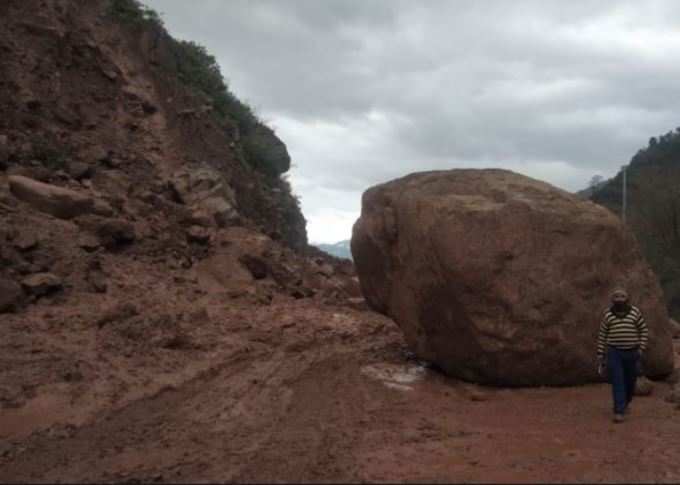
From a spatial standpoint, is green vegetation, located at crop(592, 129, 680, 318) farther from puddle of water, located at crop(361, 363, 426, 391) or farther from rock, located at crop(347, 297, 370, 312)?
puddle of water, located at crop(361, 363, 426, 391)

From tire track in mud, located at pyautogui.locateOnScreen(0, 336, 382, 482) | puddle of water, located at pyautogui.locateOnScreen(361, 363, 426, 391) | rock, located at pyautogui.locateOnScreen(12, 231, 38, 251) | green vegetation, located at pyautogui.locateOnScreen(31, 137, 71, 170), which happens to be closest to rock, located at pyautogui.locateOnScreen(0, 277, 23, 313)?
rock, located at pyautogui.locateOnScreen(12, 231, 38, 251)

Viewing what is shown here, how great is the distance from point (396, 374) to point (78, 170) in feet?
24.1

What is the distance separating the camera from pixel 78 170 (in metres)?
14.8

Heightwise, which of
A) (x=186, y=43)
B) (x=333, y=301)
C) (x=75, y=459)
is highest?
(x=186, y=43)

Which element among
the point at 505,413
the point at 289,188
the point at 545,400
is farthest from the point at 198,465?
the point at 289,188

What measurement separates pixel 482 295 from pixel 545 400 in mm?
1254

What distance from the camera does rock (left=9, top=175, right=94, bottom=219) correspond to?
12945 mm

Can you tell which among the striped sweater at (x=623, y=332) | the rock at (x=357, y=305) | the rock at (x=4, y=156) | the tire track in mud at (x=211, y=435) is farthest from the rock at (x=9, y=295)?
the striped sweater at (x=623, y=332)

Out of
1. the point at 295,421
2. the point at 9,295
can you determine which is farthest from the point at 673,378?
the point at 9,295

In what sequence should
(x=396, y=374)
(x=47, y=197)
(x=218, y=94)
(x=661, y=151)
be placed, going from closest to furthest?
(x=396, y=374) → (x=47, y=197) → (x=218, y=94) → (x=661, y=151)

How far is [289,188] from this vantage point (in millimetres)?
27641

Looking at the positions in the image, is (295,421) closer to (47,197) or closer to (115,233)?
(115,233)

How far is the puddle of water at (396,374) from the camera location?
31.7ft

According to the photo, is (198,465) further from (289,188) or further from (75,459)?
(289,188)
